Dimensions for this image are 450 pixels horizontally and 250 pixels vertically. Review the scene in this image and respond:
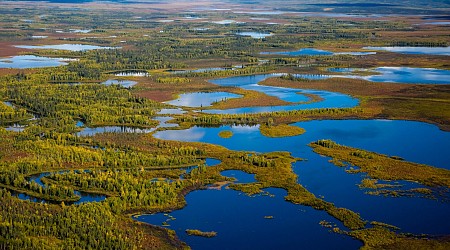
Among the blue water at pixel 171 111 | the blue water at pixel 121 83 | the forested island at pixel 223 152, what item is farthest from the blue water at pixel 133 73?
the blue water at pixel 171 111

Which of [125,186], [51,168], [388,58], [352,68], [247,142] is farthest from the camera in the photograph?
[388,58]

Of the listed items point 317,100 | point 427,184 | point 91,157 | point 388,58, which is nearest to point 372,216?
point 427,184

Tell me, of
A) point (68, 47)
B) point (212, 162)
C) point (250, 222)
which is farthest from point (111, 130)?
point (68, 47)

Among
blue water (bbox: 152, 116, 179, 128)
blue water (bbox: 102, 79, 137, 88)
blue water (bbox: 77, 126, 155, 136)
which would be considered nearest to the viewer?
blue water (bbox: 77, 126, 155, 136)

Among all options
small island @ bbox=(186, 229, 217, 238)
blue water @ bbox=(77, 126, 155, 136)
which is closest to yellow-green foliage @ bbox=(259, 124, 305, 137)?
blue water @ bbox=(77, 126, 155, 136)

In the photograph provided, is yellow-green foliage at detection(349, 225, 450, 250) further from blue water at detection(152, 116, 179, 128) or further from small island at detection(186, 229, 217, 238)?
blue water at detection(152, 116, 179, 128)

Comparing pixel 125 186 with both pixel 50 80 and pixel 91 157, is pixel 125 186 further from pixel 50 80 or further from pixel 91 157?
pixel 50 80
